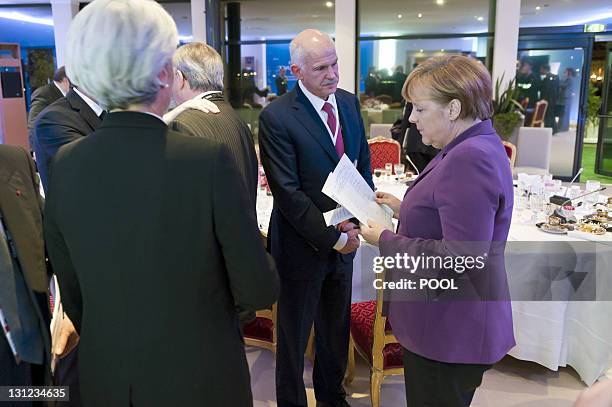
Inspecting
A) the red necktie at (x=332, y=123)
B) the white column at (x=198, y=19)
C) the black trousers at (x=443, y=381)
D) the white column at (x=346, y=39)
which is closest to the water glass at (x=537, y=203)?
the red necktie at (x=332, y=123)

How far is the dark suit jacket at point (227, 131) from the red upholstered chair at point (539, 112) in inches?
316

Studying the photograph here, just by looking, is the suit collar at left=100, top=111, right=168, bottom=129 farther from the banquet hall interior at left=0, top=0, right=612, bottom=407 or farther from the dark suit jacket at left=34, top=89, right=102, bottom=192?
the banquet hall interior at left=0, top=0, right=612, bottom=407

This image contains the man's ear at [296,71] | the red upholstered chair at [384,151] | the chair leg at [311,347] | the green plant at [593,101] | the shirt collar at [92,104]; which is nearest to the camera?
the man's ear at [296,71]

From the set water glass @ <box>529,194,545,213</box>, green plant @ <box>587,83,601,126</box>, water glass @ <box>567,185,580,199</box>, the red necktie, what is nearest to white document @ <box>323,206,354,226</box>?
the red necktie

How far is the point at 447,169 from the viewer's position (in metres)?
1.38

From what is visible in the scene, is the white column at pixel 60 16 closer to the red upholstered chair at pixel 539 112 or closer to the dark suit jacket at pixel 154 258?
the red upholstered chair at pixel 539 112

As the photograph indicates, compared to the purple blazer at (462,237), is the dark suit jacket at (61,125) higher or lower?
higher

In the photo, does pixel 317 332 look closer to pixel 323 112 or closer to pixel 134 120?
pixel 323 112

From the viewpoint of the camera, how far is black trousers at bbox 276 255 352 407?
2201 mm

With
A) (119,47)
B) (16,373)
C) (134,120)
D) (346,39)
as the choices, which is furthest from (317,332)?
(346,39)

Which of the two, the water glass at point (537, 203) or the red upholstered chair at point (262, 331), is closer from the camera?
the red upholstered chair at point (262, 331)

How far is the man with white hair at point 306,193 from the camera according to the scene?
6.88 feet

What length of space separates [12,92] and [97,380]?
10038mm

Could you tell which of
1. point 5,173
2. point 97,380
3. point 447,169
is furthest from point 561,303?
point 5,173
